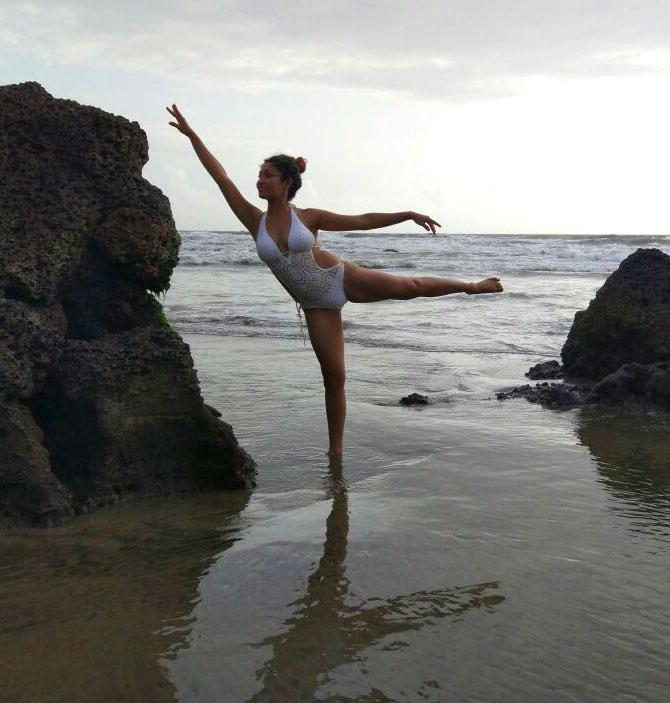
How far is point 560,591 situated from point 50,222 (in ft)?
10.4

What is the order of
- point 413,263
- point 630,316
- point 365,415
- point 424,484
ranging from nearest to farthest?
point 424,484
point 365,415
point 630,316
point 413,263

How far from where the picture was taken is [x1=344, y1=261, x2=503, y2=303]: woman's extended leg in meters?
5.10

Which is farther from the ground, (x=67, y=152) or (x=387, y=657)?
(x=67, y=152)

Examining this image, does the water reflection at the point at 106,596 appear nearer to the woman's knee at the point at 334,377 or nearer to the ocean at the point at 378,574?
the ocean at the point at 378,574

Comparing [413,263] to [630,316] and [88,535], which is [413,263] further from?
[88,535]

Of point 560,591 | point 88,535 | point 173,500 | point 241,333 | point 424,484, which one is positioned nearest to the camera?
point 560,591

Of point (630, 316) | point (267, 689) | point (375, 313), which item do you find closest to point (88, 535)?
point (267, 689)

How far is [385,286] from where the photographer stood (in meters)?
5.14

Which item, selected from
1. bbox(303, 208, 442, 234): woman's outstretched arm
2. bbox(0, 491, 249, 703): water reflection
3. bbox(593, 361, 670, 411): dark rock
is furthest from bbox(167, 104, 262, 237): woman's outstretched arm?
bbox(593, 361, 670, 411): dark rock

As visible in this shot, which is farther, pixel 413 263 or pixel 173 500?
pixel 413 263

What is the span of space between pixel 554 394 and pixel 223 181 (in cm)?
380

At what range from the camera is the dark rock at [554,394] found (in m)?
7.29

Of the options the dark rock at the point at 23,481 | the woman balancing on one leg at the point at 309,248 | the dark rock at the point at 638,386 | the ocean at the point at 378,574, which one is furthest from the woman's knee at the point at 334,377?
the dark rock at the point at 638,386

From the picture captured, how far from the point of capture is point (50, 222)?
445 cm
